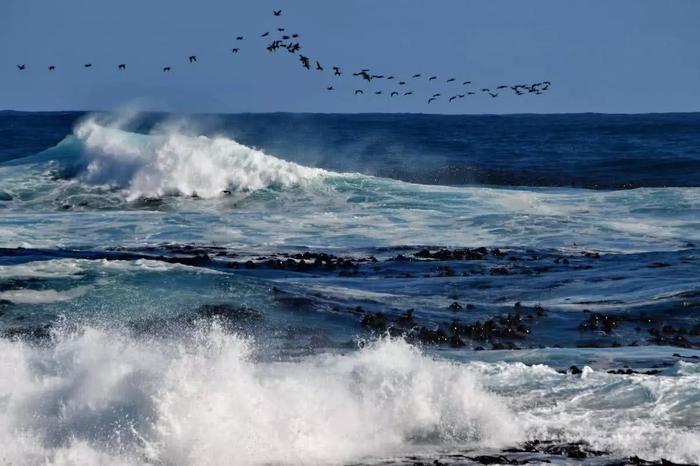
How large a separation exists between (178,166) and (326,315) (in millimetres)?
31110

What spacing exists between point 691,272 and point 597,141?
6200 cm

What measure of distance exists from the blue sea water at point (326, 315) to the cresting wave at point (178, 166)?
5.4 inches

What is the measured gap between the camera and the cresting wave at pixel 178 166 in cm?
5147

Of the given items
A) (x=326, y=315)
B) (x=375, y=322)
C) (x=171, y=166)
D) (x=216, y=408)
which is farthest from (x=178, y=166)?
(x=216, y=408)

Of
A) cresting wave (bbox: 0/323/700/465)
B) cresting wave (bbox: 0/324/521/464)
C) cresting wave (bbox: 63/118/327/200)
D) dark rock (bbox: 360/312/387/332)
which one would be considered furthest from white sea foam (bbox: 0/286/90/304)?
cresting wave (bbox: 63/118/327/200)

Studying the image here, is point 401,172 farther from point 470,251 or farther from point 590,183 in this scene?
point 470,251

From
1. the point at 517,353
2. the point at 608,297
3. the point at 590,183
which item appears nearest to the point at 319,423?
the point at 517,353

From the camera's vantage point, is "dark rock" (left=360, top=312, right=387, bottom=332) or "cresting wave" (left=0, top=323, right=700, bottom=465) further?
"dark rock" (left=360, top=312, right=387, bottom=332)

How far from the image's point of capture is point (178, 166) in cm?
5331

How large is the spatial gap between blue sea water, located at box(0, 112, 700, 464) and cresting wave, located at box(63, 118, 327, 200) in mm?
138

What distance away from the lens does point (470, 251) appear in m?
33.2

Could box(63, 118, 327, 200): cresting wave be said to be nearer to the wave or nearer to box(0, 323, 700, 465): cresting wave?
the wave

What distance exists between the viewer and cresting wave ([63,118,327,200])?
2026 inches

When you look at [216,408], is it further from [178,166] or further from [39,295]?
[178,166]
